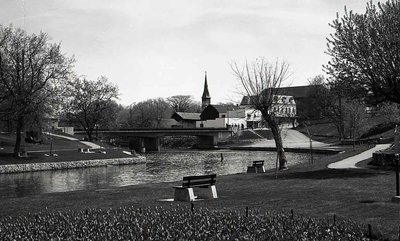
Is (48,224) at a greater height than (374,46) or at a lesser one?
lesser

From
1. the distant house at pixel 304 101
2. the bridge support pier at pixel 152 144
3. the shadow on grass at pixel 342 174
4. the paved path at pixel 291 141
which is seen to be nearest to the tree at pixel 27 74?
the shadow on grass at pixel 342 174

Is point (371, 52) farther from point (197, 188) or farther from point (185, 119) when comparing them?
point (185, 119)

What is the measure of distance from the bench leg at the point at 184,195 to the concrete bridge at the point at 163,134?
74053mm

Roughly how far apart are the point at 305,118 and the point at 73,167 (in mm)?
96926

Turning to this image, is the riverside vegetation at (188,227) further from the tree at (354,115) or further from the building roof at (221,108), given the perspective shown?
the building roof at (221,108)

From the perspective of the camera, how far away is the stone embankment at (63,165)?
49.4 meters

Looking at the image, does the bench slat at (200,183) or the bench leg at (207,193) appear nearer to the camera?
the bench slat at (200,183)

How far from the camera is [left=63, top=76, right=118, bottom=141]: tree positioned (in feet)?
273

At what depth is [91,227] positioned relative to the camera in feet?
41.8

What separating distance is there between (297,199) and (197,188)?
15.2 feet

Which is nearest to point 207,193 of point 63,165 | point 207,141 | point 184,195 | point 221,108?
point 184,195

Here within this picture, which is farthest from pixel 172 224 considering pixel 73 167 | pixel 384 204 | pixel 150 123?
pixel 150 123

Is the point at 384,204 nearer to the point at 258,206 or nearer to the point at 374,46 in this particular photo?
the point at 258,206

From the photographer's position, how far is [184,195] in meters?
19.0
